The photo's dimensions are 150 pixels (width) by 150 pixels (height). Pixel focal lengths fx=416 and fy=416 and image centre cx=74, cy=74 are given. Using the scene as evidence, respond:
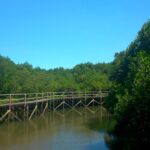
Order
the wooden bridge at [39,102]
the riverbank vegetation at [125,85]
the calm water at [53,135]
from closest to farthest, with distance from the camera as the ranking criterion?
the riverbank vegetation at [125,85] < the calm water at [53,135] < the wooden bridge at [39,102]

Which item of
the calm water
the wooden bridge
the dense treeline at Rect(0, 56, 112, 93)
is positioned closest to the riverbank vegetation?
the dense treeline at Rect(0, 56, 112, 93)

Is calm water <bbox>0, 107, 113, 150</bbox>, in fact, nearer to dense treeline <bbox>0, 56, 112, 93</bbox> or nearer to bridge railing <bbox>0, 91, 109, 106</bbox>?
bridge railing <bbox>0, 91, 109, 106</bbox>

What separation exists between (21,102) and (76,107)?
19.0 m

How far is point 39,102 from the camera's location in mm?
40312

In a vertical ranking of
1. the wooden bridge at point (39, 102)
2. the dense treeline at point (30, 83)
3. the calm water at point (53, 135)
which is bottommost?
the calm water at point (53, 135)

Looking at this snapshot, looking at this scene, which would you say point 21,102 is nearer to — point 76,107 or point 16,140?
point 16,140

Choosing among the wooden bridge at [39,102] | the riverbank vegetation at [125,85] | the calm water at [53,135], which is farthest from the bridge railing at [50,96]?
the calm water at [53,135]

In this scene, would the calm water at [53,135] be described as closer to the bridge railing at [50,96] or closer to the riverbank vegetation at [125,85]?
the riverbank vegetation at [125,85]

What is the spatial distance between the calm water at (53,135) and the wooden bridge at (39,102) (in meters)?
1.58

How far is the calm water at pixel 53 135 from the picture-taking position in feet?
70.5

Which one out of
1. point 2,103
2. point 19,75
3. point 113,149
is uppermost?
point 19,75

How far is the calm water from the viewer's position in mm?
21500

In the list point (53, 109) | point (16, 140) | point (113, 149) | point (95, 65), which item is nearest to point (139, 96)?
point (113, 149)

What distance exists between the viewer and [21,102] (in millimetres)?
32844
